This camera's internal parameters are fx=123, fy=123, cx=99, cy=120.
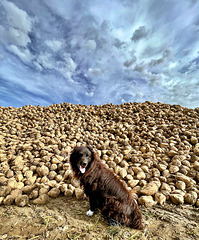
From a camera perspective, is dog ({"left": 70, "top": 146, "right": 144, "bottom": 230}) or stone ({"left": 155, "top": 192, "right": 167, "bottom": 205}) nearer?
dog ({"left": 70, "top": 146, "right": 144, "bottom": 230})

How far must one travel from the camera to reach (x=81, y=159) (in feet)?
5.71

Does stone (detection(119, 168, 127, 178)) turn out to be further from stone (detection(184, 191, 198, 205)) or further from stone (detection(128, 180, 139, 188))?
stone (detection(184, 191, 198, 205))

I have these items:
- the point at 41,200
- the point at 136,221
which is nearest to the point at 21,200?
the point at 41,200

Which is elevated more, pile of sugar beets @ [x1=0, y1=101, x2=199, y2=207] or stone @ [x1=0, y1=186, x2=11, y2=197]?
pile of sugar beets @ [x1=0, y1=101, x2=199, y2=207]

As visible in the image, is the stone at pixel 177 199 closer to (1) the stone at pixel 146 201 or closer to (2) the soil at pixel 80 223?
(2) the soil at pixel 80 223

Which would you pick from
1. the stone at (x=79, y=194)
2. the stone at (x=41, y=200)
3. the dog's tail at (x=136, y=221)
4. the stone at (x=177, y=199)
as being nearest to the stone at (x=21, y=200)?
the stone at (x=41, y=200)

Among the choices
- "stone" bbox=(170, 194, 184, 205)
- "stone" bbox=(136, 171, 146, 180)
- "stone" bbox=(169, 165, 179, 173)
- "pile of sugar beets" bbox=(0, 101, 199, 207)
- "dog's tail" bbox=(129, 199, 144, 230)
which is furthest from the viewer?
"stone" bbox=(169, 165, 179, 173)

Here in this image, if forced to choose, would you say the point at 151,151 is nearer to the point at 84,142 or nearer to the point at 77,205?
the point at 84,142

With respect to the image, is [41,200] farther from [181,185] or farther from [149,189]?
[181,185]

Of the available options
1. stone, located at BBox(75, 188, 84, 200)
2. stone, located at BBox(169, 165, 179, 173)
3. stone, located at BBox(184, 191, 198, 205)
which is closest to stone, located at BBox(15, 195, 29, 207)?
stone, located at BBox(75, 188, 84, 200)

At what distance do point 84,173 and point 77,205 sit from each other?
79cm

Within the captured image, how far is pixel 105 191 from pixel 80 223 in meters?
Answer: 0.55

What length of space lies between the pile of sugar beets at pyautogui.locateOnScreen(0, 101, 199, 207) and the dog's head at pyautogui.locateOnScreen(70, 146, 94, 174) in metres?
0.30

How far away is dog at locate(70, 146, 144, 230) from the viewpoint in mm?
1651
